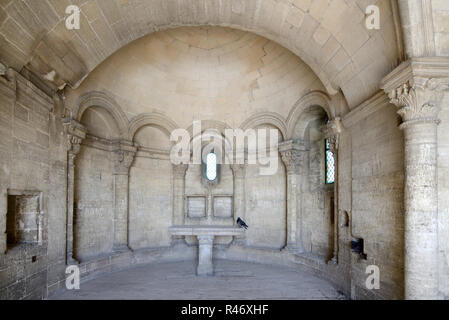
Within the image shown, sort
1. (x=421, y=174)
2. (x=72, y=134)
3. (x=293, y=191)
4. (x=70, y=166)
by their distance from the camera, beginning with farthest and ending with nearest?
(x=293, y=191) → (x=70, y=166) → (x=72, y=134) → (x=421, y=174)

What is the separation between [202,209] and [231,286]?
4.17 m

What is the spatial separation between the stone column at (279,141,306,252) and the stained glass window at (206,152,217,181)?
2757 millimetres

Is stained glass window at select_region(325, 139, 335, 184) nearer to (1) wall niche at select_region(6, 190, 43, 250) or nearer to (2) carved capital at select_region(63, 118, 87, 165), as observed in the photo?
(2) carved capital at select_region(63, 118, 87, 165)

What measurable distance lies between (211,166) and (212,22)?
5340 mm

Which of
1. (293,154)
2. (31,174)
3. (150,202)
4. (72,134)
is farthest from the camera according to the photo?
(150,202)

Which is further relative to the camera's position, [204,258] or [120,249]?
[120,249]

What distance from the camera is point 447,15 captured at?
4227 millimetres

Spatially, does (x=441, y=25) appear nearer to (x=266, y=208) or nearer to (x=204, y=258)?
(x=204, y=258)

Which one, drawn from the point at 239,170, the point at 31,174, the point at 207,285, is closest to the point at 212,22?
the point at 31,174

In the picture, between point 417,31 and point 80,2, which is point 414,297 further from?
point 80,2

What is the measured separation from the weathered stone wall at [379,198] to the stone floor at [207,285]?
4.47ft

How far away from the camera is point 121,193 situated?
935 centimetres

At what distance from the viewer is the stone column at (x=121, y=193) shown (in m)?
9.17
